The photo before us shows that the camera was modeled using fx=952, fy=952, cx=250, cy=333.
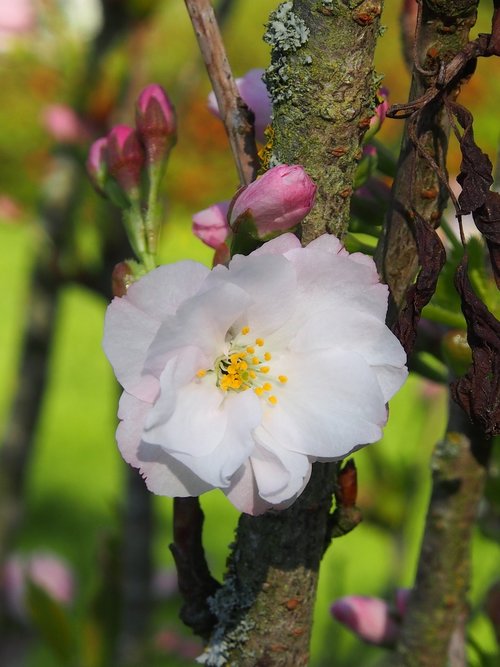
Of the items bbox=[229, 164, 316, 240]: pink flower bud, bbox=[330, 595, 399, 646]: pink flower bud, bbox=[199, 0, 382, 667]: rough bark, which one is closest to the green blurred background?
bbox=[330, 595, 399, 646]: pink flower bud

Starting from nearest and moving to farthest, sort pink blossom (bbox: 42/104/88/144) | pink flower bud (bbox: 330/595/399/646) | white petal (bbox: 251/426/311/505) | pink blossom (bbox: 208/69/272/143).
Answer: white petal (bbox: 251/426/311/505) < pink blossom (bbox: 208/69/272/143) < pink flower bud (bbox: 330/595/399/646) < pink blossom (bbox: 42/104/88/144)

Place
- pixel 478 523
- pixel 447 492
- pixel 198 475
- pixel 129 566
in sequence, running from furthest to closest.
Answer: pixel 129 566
pixel 478 523
pixel 447 492
pixel 198 475

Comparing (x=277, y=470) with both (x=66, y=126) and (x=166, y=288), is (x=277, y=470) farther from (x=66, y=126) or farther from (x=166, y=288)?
(x=66, y=126)

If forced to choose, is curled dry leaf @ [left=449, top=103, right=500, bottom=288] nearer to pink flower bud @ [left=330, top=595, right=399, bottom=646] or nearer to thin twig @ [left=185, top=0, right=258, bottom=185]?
thin twig @ [left=185, top=0, right=258, bottom=185]

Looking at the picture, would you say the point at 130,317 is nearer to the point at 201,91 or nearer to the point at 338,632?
the point at 338,632

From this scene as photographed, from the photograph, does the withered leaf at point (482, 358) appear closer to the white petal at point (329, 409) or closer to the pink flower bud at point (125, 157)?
the white petal at point (329, 409)

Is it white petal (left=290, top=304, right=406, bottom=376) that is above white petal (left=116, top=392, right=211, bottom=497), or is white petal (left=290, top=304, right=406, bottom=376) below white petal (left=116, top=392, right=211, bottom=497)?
above

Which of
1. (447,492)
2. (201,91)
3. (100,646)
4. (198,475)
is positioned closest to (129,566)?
(100,646)
